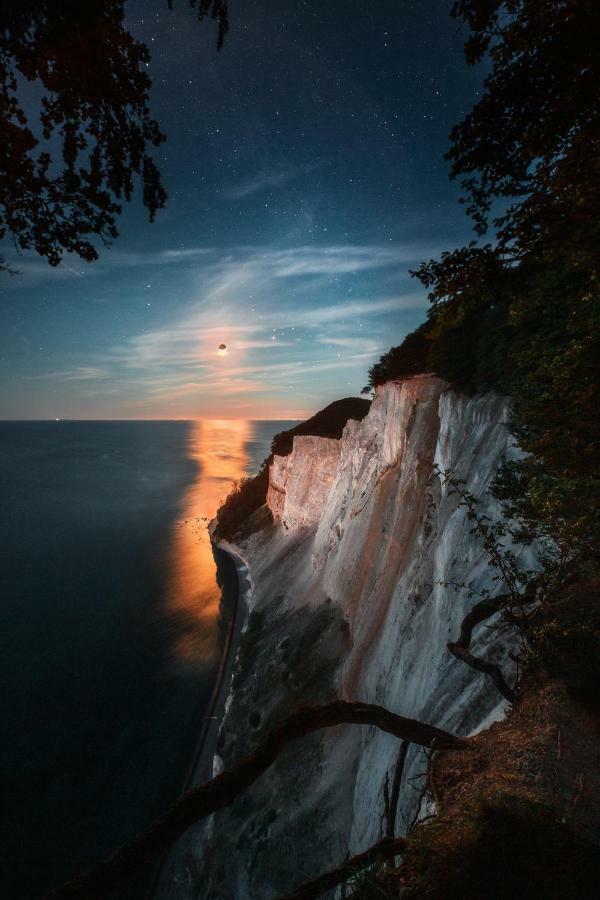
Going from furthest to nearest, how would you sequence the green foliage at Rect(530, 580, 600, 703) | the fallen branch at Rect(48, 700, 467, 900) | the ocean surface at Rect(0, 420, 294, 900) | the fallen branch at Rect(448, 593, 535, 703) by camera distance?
the ocean surface at Rect(0, 420, 294, 900) → the fallen branch at Rect(448, 593, 535, 703) → the green foliage at Rect(530, 580, 600, 703) → the fallen branch at Rect(48, 700, 467, 900)

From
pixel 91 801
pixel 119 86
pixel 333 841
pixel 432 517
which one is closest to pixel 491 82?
pixel 119 86

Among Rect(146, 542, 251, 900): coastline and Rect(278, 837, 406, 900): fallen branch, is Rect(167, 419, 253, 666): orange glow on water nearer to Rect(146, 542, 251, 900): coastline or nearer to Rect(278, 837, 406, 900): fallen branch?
Rect(146, 542, 251, 900): coastline

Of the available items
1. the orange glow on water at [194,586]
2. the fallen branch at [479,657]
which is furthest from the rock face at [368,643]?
the orange glow on water at [194,586]

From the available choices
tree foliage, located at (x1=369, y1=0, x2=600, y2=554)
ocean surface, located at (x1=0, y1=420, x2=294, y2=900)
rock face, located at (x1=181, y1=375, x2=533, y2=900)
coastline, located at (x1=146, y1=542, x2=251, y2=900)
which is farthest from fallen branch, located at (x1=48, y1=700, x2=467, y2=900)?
ocean surface, located at (x1=0, y1=420, x2=294, y2=900)

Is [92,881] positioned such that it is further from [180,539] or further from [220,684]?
[180,539]

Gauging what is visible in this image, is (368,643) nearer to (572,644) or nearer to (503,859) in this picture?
(572,644)

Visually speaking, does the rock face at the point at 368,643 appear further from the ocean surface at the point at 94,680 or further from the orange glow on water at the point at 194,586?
the orange glow on water at the point at 194,586

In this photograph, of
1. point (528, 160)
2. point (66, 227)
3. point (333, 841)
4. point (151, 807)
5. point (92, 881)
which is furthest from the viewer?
point (151, 807)
